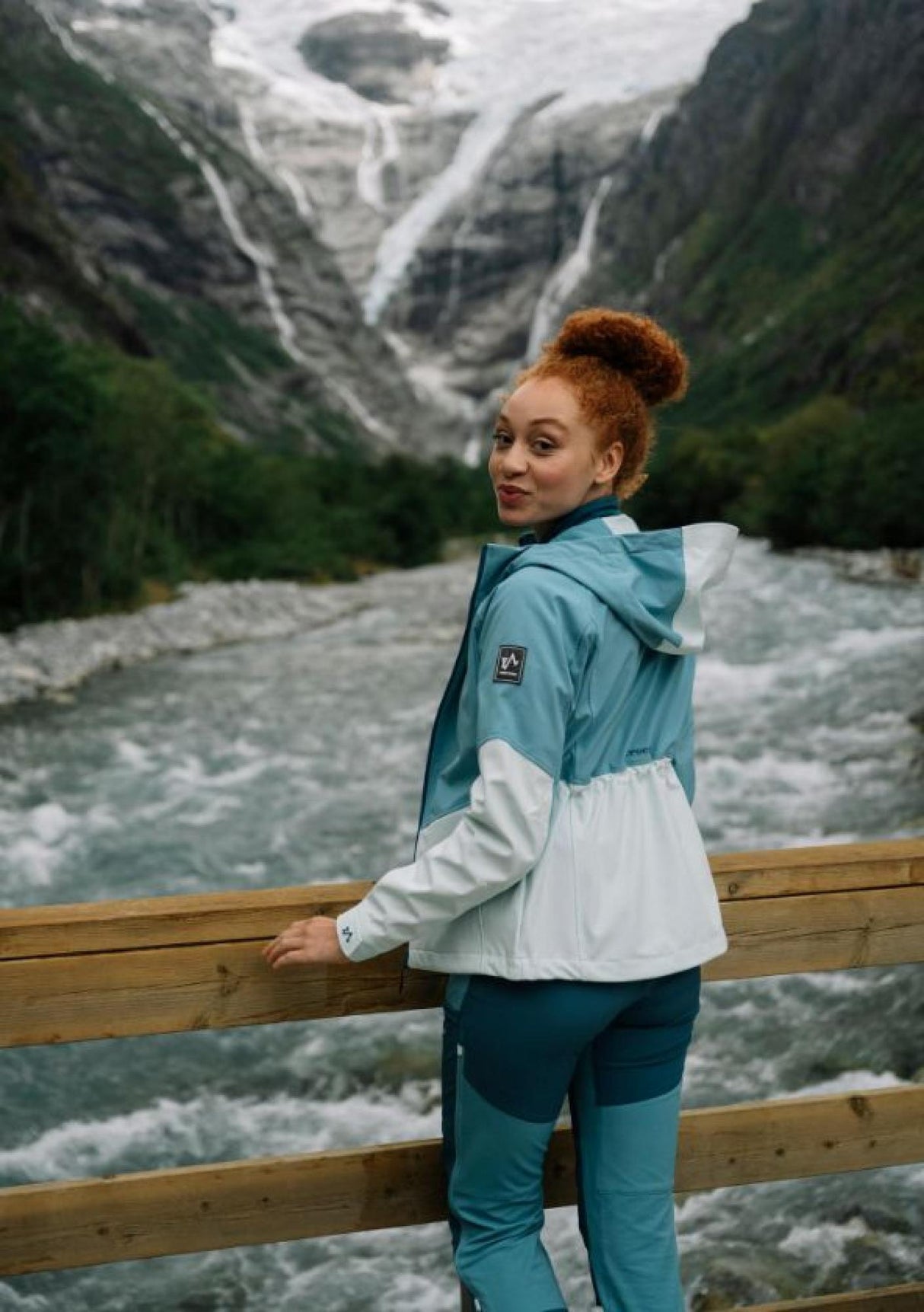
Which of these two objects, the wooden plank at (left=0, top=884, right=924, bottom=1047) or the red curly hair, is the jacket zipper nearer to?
the red curly hair

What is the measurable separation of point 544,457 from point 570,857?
72 cm

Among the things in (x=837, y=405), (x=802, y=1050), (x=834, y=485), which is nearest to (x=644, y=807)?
(x=802, y=1050)

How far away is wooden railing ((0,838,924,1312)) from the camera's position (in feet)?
8.17

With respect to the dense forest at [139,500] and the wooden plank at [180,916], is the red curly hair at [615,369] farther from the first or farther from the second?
the dense forest at [139,500]

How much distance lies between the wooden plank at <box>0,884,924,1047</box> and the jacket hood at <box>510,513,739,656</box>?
0.79m

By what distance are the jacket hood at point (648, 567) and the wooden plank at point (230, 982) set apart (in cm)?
79

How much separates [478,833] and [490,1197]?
0.76 metres

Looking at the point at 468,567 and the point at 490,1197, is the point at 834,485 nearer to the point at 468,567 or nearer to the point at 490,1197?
the point at 468,567

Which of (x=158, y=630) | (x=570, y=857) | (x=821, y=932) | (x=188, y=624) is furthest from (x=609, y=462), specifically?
(x=188, y=624)

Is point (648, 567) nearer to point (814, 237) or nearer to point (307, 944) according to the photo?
point (307, 944)

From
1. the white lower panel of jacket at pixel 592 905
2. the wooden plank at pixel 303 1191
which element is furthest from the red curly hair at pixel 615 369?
the wooden plank at pixel 303 1191

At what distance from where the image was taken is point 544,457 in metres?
2.37

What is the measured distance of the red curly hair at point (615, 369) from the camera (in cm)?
239

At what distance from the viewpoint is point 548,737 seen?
209 cm
